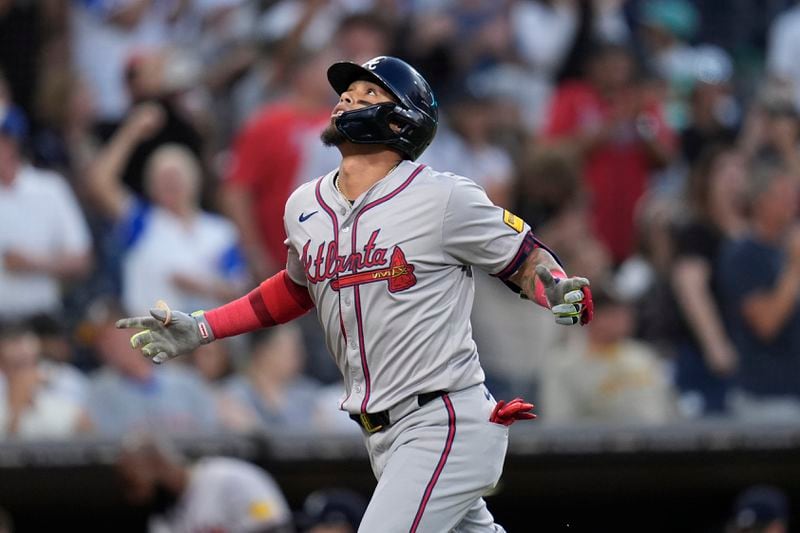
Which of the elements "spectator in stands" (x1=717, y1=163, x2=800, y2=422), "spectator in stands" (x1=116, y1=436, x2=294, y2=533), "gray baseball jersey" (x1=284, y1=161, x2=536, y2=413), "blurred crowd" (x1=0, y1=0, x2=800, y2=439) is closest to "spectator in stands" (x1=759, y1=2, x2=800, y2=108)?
"blurred crowd" (x1=0, y1=0, x2=800, y2=439)

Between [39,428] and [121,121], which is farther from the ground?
[121,121]

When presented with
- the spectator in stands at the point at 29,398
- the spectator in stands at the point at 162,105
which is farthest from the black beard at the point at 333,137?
the spectator in stands at the point at 162,105

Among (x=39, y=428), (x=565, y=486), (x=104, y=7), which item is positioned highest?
(x=104, y=7)

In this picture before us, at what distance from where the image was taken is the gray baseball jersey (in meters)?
3.75

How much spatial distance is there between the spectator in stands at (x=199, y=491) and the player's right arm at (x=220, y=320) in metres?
2.88

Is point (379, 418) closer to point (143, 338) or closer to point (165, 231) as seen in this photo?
point (143, 338)

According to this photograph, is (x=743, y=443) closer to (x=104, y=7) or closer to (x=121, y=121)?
(x=121, y=121)

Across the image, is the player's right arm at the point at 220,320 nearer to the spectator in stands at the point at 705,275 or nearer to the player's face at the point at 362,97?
the player's face at the point at 362,97

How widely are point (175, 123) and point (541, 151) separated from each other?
6.71 ft

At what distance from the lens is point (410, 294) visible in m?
3.76

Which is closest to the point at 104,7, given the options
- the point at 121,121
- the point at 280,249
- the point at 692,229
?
the point at 121,121

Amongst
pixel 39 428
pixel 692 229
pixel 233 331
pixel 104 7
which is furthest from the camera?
pixel 104 7

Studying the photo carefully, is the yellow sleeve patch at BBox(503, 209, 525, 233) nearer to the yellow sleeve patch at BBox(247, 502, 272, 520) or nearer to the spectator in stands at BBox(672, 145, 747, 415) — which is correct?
the yellow sleeve patch at BBox(247, 502, 272, 520)

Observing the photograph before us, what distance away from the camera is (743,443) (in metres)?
7.71
